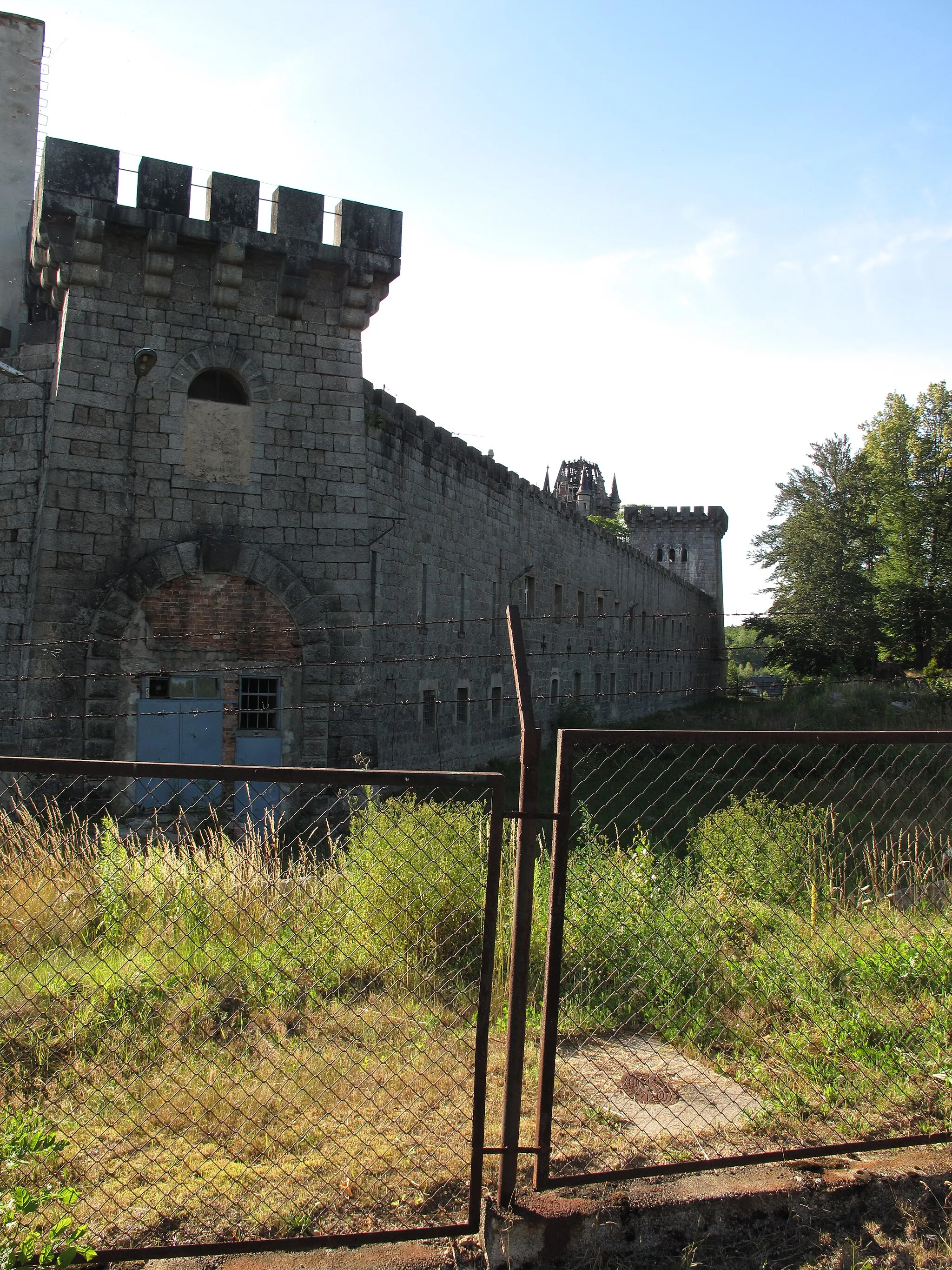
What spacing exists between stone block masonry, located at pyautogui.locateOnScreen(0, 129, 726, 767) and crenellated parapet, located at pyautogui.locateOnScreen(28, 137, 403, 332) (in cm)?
2

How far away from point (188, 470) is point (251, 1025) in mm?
7313

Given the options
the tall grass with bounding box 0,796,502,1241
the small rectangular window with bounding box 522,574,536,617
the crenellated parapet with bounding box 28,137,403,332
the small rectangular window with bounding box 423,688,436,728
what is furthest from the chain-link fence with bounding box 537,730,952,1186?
the small rectangular window with bounding box 522,574,536,617

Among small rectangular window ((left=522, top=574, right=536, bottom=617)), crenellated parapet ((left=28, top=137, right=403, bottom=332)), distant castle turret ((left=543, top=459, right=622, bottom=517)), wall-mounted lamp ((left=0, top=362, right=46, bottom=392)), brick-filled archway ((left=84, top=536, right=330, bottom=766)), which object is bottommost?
brick-filled archway ((left=84, top=536, right=330, bottom=766))

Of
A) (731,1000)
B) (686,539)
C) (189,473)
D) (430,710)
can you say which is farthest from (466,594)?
(686,539)

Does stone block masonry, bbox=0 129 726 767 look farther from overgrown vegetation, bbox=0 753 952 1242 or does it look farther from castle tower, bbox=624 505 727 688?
castle tower, bbox=624 505 727 688

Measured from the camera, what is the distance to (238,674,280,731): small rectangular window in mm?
10812

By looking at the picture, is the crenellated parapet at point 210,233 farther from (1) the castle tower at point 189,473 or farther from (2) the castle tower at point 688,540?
(2) the castle tower at point 688,540

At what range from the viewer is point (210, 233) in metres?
10.5

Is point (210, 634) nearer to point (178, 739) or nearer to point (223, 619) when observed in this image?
point (223, 619)

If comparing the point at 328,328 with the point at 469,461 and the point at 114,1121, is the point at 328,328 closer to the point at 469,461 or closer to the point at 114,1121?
the point at 469,461

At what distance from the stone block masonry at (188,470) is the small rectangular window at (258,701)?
0.02 meters

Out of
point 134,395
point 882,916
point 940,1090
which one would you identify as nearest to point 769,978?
point 940,1090

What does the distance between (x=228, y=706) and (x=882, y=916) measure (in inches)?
282

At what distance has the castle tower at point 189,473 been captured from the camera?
10102mm
